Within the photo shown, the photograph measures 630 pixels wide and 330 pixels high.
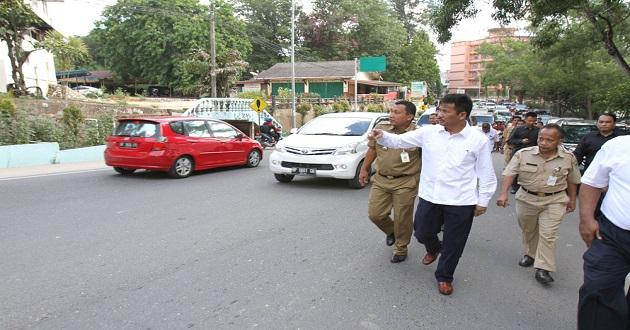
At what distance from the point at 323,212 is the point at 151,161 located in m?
4.42

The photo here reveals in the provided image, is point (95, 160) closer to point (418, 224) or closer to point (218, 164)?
point (218, 164)

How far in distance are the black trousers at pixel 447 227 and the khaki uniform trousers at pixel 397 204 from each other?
351 mm

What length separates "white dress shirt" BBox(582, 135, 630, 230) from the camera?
100.0 inches

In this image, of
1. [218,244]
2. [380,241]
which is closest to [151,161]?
[218,244]

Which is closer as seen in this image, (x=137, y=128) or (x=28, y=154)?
(x=137, y=128)

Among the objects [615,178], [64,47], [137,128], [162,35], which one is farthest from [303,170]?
[162,35]

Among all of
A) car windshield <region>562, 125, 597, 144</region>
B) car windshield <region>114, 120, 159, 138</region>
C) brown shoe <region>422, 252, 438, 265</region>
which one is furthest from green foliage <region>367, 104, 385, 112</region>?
brown shoe <region>422, 252, 438, 265</region>

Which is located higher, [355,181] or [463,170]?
[463,170]

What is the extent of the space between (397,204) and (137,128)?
23.3ft

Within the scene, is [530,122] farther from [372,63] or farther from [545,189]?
[372,63]

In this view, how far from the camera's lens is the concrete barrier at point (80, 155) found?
41.4ft

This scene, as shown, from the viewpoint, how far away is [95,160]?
44.2 feet

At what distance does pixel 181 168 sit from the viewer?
10070 millimetres

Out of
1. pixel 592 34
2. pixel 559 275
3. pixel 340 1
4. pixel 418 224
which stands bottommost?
pixel 559 275
